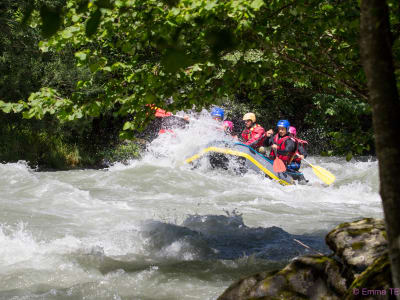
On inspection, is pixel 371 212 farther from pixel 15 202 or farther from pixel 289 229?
pixel 15 202

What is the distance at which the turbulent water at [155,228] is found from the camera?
4438 mm

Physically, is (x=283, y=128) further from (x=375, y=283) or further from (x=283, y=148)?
(x=375, y=283)

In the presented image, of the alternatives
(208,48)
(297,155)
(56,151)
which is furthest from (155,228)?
(56,151)

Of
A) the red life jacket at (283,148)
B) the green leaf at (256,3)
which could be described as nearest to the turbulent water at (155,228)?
the red life jacket at (283,148)

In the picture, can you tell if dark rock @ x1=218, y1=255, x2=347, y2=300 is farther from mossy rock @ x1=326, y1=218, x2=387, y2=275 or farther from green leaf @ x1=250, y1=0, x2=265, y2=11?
green leaf @ x1=250, y1=0, x2=265, y2=11

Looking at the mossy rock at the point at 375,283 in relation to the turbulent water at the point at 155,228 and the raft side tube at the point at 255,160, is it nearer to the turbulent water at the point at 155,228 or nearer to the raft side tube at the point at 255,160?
the turbulent water at the point at 155,228

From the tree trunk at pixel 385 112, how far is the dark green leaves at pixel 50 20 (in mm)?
837

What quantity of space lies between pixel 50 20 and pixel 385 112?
90 cm

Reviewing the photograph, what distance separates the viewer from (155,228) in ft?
20.1

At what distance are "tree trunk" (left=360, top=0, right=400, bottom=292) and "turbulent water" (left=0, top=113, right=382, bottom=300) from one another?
9.48 feet

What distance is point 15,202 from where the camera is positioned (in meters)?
7.69

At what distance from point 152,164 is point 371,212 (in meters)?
5.80

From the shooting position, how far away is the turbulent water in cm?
444

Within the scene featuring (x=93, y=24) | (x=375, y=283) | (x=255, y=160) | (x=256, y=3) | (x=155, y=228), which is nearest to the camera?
(x=93, y=24)
